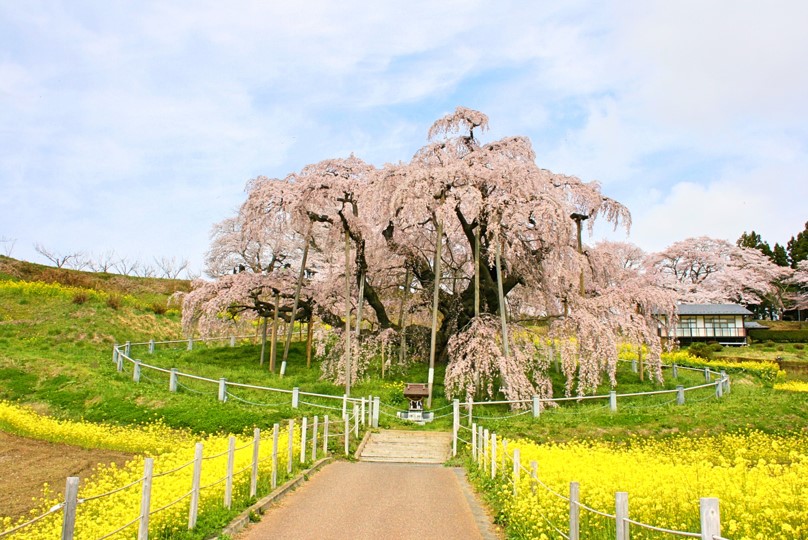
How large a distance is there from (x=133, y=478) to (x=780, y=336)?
54.4 meters

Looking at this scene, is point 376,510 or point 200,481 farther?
point 376,510

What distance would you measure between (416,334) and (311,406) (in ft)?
29.4

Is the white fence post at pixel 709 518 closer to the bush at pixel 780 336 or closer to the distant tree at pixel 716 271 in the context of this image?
the bush at pixel 780 336

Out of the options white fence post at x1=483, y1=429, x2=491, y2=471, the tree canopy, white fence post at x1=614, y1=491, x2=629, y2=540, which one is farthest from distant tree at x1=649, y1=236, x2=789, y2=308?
white fence post at x1=614, y1=491, x2=629, y2=540

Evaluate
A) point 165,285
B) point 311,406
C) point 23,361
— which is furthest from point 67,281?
point 311,406

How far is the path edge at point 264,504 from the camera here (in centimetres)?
824

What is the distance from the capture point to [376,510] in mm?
9969

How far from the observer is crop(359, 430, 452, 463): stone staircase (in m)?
16.8

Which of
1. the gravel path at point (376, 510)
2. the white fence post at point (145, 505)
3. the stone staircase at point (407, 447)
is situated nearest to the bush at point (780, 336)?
the stone staircase at point (407, 447)

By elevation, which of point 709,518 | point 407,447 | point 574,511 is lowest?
point 407,447

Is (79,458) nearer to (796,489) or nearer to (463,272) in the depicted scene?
(796,489)

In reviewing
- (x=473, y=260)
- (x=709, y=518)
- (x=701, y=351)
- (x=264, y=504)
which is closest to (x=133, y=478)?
(x=264, y=504)

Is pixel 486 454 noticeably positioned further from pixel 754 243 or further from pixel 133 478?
pixel 754 243

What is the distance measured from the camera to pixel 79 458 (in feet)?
46.4
